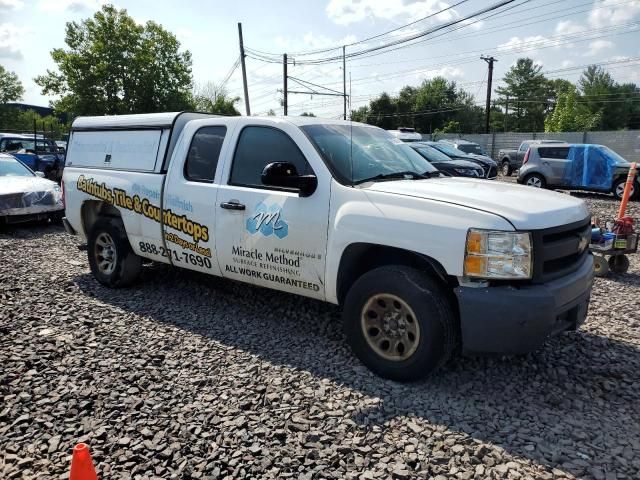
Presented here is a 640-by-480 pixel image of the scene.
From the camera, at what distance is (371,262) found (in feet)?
12.6

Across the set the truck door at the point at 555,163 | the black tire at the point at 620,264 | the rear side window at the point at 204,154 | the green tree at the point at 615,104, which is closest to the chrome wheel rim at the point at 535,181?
the truck door at the point at 555,163

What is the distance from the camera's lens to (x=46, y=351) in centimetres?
411

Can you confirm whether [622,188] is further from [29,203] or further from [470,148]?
[29,203]

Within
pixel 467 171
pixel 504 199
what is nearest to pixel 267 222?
pixel 504 199

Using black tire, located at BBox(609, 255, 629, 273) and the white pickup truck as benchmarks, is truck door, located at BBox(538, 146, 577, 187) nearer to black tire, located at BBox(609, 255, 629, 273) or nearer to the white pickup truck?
black tire, located at BBox(609, 255, 629, 273)

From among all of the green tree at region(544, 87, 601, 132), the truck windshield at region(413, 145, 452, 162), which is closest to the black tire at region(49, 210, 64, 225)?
the truck windshield at region(413, 145, 452, 162)

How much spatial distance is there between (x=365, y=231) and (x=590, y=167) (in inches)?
587

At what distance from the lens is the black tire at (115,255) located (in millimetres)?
5668

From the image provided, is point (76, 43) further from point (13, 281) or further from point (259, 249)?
point (259, 249)

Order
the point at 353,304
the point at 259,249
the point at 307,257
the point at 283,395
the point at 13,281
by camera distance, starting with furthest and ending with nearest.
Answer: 1. the point at 13,281
2. the point at 259,249
3. the point at 307,257
4. the point at 353,304
5. the point at 283,395

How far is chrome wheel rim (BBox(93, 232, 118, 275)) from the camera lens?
5820 mm

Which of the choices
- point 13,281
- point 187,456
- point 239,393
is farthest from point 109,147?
point 187,456

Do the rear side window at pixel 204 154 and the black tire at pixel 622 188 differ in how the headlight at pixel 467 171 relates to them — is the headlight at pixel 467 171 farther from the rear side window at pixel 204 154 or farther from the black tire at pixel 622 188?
the rear side window at pixel 204 154

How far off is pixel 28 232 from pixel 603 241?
32.3 feet
